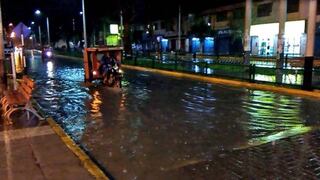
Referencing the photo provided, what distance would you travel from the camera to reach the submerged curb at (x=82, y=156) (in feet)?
20.3

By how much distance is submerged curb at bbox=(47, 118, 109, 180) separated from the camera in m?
6.20

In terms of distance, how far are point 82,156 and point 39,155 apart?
2.49 ft

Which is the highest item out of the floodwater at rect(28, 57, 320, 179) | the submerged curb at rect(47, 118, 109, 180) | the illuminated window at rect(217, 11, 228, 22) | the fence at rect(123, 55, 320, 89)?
the illuminated window at rect(217, 11, 228, 22)

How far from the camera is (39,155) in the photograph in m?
7.09

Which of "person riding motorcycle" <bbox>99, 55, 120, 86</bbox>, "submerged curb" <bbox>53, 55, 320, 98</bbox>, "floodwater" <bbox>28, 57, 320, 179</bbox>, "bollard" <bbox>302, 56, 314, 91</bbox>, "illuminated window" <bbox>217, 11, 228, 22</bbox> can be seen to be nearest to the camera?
"floodwater" <bbox>28, 57, 320, 179</bbox>

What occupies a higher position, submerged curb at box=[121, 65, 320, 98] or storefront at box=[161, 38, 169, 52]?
storefront at box=[161, 38, 169, 52]

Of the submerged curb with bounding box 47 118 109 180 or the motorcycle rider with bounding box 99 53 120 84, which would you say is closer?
the submerged curb with bounding box 47 118 109 180

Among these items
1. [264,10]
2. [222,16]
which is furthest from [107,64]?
[222,16]

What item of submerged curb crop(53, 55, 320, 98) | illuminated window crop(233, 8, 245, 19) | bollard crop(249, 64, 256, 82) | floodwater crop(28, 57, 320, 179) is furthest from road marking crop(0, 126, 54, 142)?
illuminated window crop(233, 8, 245, 19)

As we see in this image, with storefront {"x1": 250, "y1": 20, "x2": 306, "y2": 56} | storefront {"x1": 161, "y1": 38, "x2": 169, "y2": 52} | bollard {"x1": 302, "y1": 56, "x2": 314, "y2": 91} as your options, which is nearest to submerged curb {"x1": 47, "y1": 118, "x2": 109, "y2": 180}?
bollard {"x1": 302, "y1": 56, "x2": 314, "y2": 91}

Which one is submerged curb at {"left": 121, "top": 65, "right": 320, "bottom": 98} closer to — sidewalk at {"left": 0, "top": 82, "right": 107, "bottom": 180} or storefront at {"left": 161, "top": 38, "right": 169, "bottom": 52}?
sidewalk at {"left": 0, "top": 82, "right": 107, "bottom": 180}

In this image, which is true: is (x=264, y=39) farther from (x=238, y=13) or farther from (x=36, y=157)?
(x=36, y=157)

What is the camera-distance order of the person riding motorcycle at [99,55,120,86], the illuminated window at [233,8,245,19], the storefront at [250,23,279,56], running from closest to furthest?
the person riding motorcycle at [99,55,120,86]
the storefront at [250,23,279,56]
the illuminated window at [233,8,245,19]

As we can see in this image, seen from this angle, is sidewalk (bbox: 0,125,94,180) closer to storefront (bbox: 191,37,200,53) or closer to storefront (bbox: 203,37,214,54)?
storefront (bbox: 203,37,214,54)
